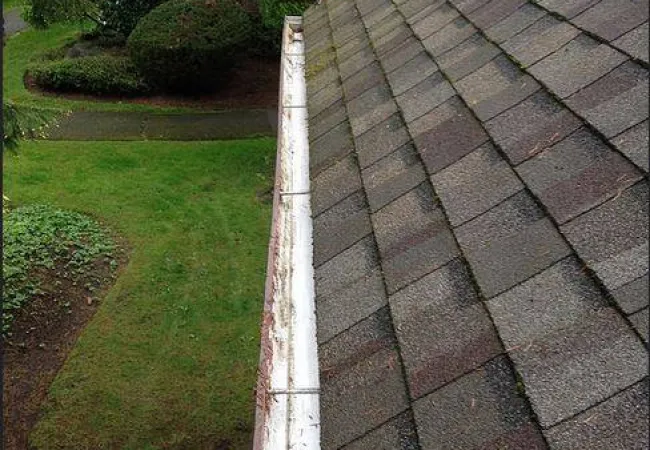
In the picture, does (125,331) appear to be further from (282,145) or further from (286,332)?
(286,332)

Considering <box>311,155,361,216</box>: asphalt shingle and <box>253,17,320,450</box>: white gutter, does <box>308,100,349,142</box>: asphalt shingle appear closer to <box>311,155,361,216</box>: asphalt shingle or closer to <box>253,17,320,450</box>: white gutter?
<box>253,17,320,450</box>: white gutter

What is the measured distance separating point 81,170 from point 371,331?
10497 millimetres

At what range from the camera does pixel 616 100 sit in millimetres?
2527

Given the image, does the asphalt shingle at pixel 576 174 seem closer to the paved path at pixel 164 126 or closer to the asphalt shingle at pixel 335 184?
the asphalt shingle at pixel 335 184

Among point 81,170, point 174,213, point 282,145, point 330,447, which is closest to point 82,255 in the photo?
point 174,213

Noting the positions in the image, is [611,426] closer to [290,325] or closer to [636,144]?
[636,144]

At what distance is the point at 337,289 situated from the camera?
2717 mm

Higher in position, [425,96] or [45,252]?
[425,96]

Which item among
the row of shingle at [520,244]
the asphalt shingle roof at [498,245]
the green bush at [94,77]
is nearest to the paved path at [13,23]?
the green bush at [94,77]

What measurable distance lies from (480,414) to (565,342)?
30cm

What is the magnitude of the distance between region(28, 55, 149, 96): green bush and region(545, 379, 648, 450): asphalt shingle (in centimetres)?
1521

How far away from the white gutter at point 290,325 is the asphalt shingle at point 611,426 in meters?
0.89

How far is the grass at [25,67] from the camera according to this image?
15047mm

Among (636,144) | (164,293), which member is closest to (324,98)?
(636,144)
